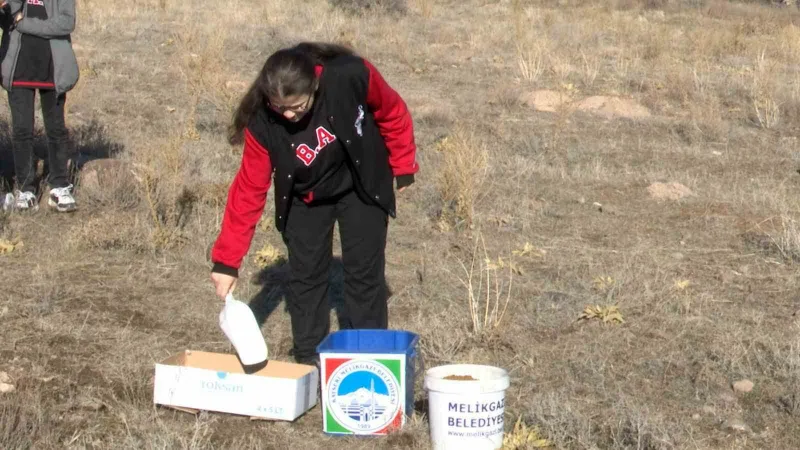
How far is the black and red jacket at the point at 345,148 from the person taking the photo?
394cm

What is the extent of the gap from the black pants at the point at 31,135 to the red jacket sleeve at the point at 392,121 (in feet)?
10.5

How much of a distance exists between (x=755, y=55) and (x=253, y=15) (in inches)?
305

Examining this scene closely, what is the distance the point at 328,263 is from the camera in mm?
4410

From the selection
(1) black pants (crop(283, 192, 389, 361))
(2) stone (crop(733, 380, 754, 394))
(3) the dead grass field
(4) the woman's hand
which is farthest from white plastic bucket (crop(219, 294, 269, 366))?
(2) stone (crop(733, 380, 754, 394))

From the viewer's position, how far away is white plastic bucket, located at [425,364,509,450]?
11.5ft

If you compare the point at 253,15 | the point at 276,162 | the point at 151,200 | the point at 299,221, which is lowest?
the point at 253,15

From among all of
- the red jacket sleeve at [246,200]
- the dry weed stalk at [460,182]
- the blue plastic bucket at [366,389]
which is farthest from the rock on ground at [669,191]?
Result: the red jacket sleeve at [246,200]

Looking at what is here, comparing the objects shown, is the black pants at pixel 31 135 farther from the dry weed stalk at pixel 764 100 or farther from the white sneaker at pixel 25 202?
the dry weed stalk at pixel 764 100

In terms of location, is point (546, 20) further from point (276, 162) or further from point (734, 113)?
point (276, 162)

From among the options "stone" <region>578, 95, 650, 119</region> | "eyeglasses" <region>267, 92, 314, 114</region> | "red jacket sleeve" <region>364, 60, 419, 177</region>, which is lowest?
"stone" <region>578, 95, 650, 119</region>

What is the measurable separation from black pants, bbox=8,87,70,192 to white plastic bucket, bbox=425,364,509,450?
3.95 metres

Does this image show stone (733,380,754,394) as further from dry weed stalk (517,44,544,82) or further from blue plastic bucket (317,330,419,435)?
dry weed stalk (517,44,544,82)

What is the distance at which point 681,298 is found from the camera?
5453 millimetres

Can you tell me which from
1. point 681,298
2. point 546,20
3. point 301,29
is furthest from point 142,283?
point 546,20
